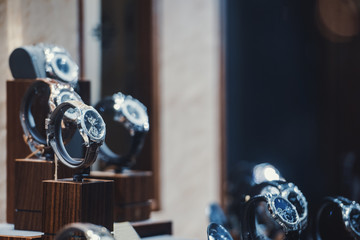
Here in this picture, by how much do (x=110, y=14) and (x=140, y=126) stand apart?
0.99 m

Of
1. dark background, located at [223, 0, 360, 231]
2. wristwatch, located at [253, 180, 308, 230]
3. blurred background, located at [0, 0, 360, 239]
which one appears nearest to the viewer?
wristwatch, located at [253, 180, 308, 230]

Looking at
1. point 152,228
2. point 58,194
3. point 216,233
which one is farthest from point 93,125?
point 152,228

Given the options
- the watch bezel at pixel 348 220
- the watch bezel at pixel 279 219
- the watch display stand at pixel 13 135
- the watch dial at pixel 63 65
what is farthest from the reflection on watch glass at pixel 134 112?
the watch bezel at pixel 348 220

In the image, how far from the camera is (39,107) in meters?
2.15

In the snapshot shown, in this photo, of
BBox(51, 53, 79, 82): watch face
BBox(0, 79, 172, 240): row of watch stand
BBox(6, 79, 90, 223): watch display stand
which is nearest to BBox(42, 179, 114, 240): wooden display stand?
BBox(0, 79, 172, 240): row of watch stand

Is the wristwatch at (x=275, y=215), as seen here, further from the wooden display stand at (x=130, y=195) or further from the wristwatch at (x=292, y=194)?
the wooden display stand at (x=130, y=195)

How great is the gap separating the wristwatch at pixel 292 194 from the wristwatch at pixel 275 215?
8 cm

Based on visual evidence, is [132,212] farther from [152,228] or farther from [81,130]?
[81,130]

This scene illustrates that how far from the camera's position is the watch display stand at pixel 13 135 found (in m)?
2.20

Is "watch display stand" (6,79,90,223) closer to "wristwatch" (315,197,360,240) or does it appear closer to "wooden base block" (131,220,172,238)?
"wooden base block" (131,220,172,238)

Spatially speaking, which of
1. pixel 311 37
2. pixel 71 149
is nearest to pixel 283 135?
Answer: pixel 311 37

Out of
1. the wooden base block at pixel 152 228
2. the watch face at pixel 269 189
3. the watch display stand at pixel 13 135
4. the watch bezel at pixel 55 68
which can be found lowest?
the wooden base block at pixel 152 228

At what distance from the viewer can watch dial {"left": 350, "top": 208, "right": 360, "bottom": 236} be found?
201 cm

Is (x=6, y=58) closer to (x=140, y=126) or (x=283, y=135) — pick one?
(x=140, y=126)
